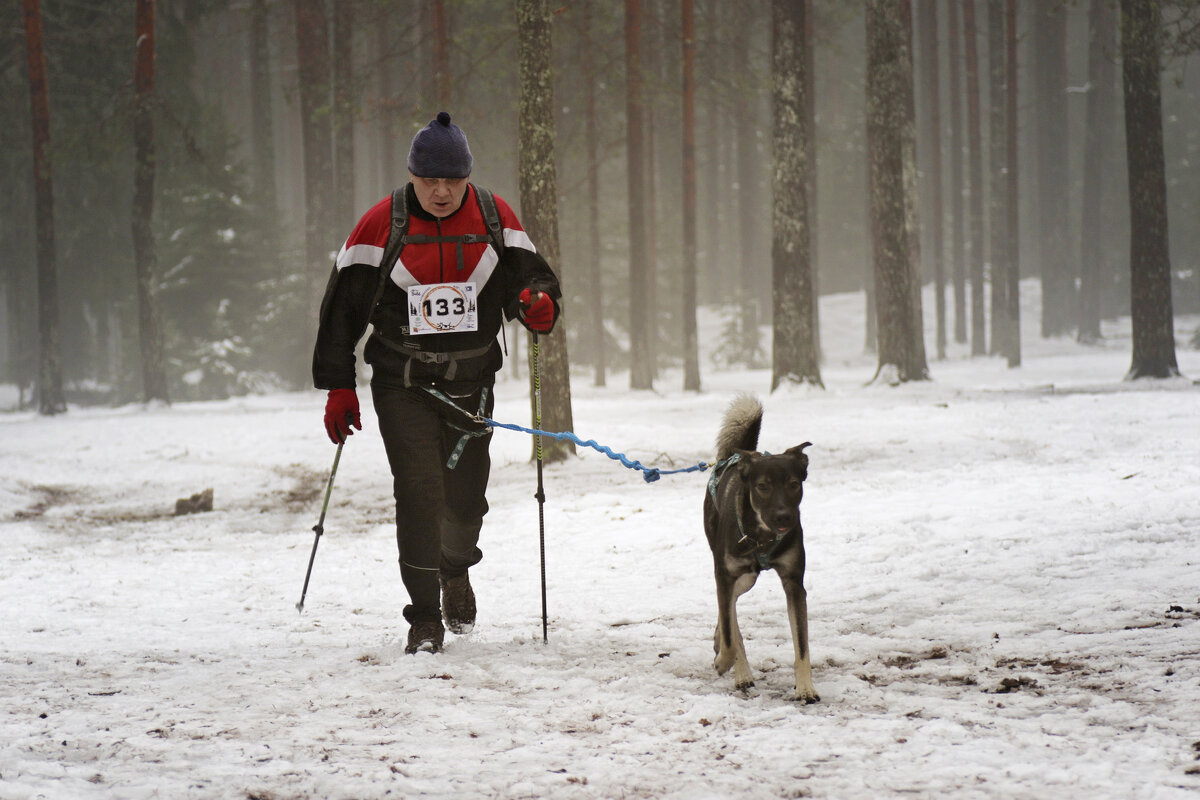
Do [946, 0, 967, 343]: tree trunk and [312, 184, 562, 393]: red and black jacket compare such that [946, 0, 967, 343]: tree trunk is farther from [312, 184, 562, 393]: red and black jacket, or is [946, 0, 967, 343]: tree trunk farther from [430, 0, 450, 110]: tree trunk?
[312, 184, 562, 393]: red and black jacket

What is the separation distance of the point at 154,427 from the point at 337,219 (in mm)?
10363

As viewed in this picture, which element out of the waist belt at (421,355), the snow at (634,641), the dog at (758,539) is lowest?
the snow at (634,641)

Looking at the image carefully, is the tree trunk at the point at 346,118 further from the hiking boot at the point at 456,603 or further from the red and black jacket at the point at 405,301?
the hiking boot at the point at 456,603

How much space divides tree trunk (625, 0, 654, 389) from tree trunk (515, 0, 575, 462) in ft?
38.5

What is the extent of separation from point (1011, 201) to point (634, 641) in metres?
29.0

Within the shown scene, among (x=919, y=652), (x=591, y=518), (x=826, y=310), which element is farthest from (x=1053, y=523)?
(x=826, y=310)

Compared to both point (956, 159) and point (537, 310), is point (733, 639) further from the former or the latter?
point (956, 159)

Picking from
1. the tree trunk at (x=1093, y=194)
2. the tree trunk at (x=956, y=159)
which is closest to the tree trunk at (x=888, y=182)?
the tree trunk at (x=956, y=159)

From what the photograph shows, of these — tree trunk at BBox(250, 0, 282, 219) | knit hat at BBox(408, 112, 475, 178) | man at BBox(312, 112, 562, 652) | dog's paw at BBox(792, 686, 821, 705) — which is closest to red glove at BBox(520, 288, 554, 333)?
man at BBox(312, 112, 562, 652)

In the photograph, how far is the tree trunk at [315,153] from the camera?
1006 inches

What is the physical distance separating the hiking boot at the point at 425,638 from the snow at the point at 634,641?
110 mm

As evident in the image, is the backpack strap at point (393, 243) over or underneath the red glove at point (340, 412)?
over

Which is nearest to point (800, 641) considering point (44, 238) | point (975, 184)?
point (44, 238)

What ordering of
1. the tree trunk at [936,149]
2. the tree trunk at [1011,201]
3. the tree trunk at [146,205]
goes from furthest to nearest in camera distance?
the tree trunk at [936,149] < the tree trunk at [1011,201] < the tree trunk at [146,205]
